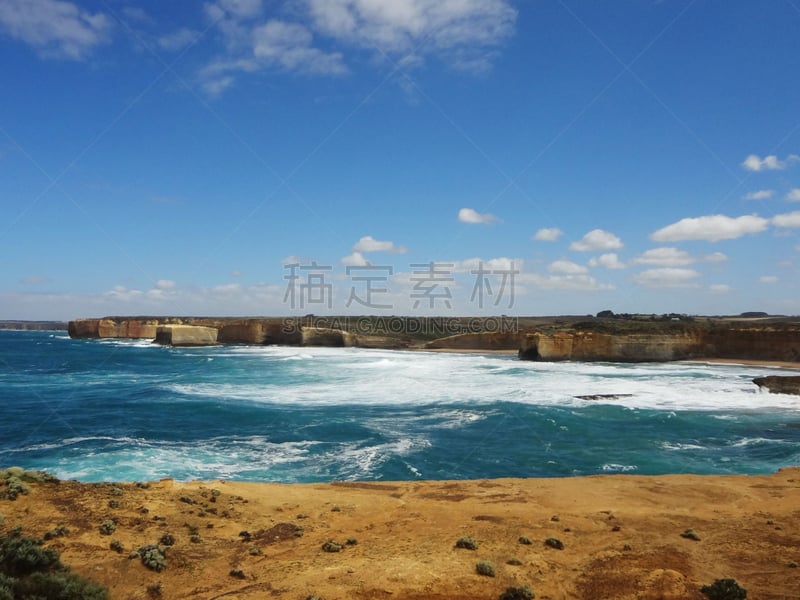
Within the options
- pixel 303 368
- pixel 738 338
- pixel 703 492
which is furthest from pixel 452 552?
pixel 738 338

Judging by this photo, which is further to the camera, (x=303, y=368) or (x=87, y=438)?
(x=303, y=368)

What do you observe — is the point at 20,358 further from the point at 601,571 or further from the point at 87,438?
the point at 601,571

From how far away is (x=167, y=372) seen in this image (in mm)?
44438

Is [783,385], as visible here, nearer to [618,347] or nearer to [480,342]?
[618,347]

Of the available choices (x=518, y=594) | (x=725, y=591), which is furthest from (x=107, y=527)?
(x=725, y=591)

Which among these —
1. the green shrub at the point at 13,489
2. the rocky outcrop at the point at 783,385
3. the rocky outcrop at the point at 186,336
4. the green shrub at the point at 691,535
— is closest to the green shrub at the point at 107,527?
the green shrub at the point at 13,489

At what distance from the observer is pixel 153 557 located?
796cm

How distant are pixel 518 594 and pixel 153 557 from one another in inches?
212

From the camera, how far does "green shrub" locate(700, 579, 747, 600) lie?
23.7 ft

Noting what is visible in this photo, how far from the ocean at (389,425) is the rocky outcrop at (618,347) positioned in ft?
35.2

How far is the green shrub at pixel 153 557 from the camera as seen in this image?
7848 mm

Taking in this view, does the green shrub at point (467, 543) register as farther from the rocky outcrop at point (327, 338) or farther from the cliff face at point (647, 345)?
the rocky outcrop at point (327, 338)

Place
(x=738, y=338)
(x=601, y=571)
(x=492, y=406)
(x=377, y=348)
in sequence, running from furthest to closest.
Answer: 1. (x=377, y=348)
2. (x=738, y=338)
3. (x=492, y=406)
4. (x=601, y=571)

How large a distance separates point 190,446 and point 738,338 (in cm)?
5253
